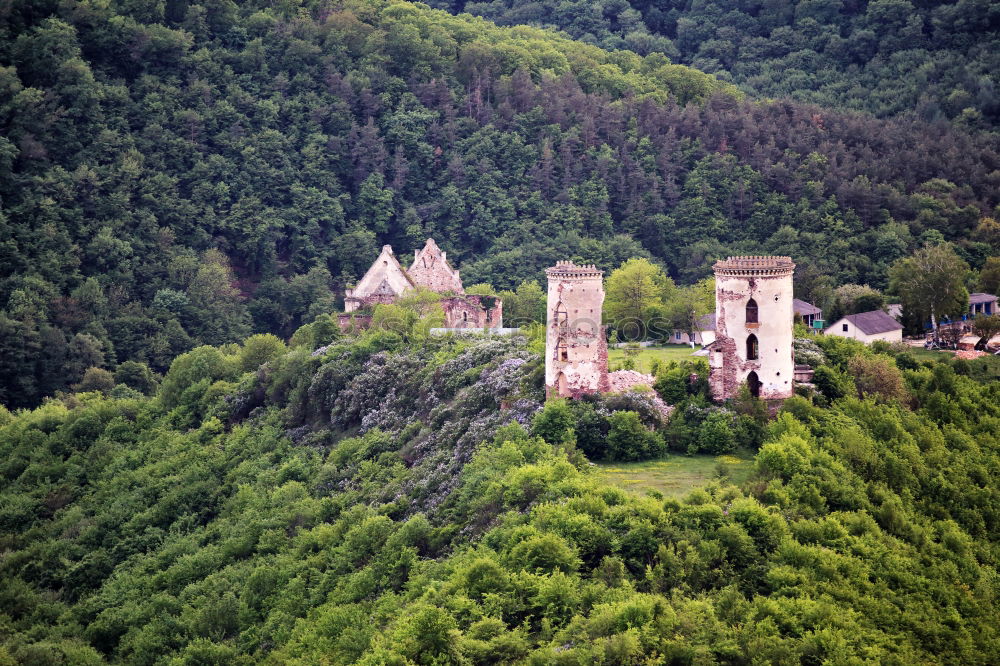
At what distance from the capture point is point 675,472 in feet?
139

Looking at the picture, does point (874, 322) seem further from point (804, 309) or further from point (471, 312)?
point (471, 312)

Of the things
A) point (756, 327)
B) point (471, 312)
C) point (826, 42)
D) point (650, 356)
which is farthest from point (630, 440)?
point (826, 42)

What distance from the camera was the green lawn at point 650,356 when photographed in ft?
169

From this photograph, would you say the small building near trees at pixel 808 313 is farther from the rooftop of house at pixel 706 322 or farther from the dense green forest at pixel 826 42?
the dense green forest at pixel 826 42

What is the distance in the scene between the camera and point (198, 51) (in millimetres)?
101750

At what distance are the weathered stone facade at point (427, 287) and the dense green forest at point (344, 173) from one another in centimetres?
1567

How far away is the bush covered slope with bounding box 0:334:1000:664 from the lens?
3444cm

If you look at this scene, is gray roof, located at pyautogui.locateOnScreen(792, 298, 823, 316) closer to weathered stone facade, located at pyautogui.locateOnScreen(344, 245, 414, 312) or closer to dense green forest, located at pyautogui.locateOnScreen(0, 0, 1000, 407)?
dense green forest, located at pyautogui.locateOnScreen(0, 0, 1000, 407)

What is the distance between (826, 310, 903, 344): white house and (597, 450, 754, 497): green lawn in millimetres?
19264

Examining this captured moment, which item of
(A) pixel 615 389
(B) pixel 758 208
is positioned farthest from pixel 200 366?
(B) pixel 758 208

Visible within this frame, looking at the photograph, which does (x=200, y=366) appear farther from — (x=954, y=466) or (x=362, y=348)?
(x=954, y=466)

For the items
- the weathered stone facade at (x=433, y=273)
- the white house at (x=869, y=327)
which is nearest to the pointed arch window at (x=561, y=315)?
the white house at (x=869, y=327)

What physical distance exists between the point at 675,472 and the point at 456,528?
7.81 metres

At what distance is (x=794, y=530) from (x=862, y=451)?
21.8ft
